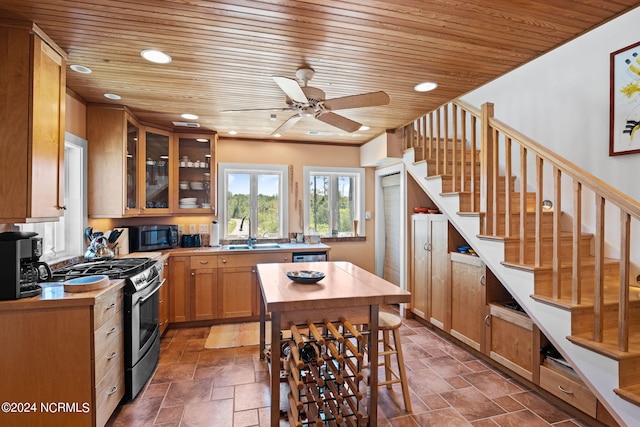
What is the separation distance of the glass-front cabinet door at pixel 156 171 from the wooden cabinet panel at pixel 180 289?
27.4 inches

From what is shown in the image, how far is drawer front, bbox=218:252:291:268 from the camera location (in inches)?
155

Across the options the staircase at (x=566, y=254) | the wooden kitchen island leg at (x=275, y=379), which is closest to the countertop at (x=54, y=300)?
the wooden kitchen island leg at (x=275, y=379)

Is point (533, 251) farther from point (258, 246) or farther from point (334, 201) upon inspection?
point (258, 246)

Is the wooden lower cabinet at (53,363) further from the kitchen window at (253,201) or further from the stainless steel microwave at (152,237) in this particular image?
the kitchen window at (253,201)

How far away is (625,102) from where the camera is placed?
7.63 ft

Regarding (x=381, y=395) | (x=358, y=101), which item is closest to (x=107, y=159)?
(x=358, y=101)

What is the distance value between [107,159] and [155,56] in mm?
1539

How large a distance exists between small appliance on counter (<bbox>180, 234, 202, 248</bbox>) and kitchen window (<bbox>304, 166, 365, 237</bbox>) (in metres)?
1.58

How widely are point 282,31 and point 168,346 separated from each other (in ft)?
10.6

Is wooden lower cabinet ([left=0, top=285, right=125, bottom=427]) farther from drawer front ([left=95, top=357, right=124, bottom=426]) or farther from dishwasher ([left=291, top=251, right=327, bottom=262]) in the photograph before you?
dishwasher ([left=291, top=251, right=327, bottom=262])

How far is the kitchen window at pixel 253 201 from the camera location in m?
4.60

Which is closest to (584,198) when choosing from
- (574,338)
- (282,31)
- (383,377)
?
(574,338)

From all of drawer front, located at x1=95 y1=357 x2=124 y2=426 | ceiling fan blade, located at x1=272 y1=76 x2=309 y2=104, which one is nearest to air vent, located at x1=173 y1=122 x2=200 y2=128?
ceiling fan blade, located at x1=272 y1=76 x2=309 y2=104

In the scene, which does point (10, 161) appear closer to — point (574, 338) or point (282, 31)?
point (282, 31)
